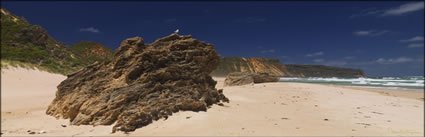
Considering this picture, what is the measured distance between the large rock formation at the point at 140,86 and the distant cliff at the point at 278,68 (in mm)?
68575

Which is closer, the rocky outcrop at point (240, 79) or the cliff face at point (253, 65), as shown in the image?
the rocky outcrop at point (240, 79)

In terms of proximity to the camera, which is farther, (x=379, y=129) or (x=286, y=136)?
(x=379, y=129)

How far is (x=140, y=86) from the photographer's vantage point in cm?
572

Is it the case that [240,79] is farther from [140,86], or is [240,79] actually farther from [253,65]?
[253,65]

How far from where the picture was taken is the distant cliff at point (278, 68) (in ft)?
270

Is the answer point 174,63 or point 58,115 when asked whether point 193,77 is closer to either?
point 174,63

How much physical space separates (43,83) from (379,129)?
49.1 feet

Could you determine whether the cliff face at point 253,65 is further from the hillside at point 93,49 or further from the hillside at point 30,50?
the hillside at point 30,50

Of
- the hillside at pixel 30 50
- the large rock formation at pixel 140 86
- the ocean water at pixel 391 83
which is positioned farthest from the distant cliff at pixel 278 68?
the large rock formation at pixel 140 86

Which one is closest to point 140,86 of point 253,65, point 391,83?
point 391,83

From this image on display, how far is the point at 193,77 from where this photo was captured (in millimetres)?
6914

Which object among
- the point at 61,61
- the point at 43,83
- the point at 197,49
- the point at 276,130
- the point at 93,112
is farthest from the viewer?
the point at 61,61

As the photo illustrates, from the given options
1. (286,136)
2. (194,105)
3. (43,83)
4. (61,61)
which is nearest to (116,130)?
(194,105)

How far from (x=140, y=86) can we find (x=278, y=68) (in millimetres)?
88436
